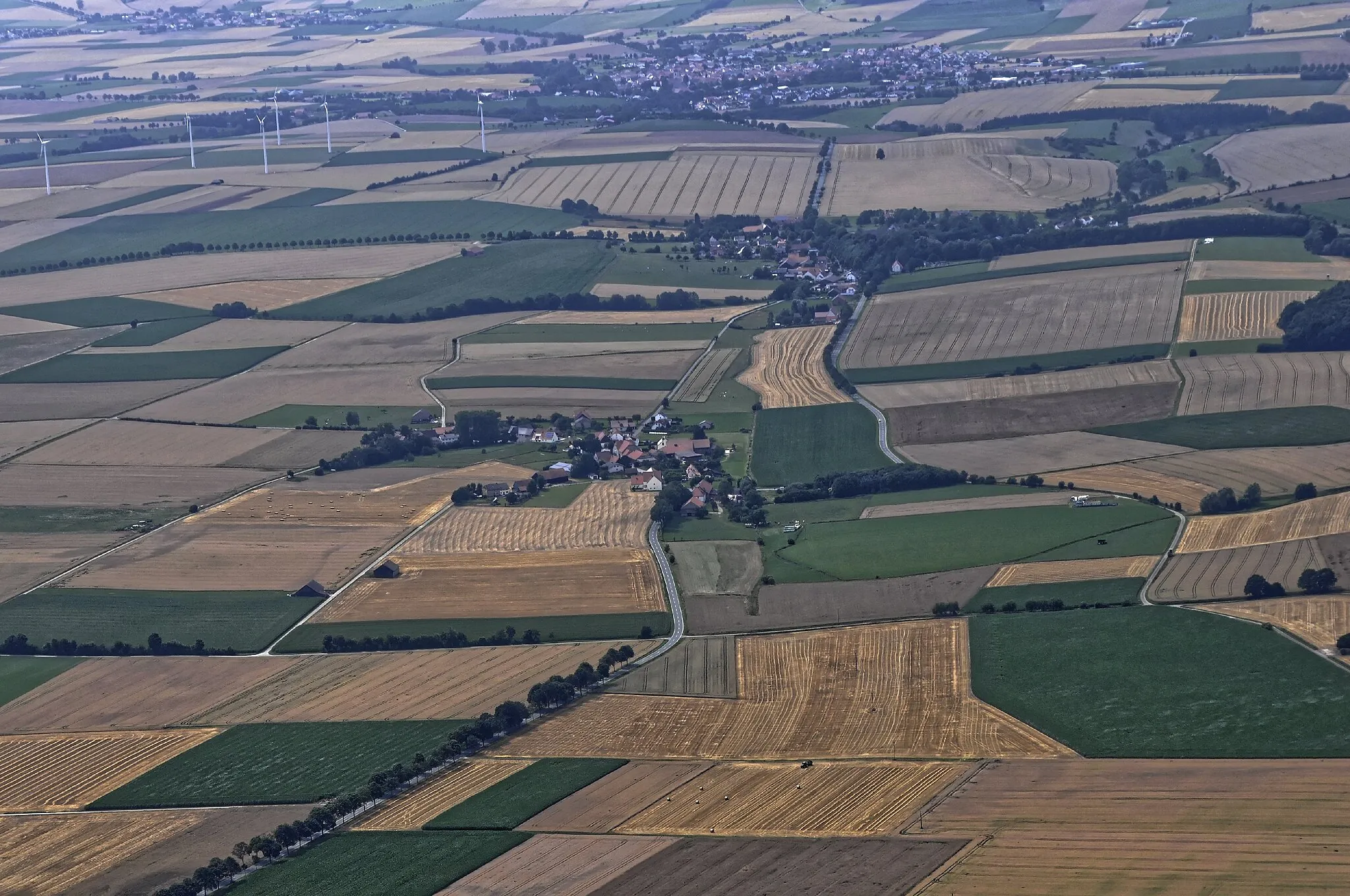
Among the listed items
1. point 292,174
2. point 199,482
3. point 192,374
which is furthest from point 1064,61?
point 199,482

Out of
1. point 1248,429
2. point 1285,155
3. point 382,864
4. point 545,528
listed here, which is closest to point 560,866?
point 382,864

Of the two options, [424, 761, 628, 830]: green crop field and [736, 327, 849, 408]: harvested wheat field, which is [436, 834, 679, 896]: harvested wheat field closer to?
[424, 761, 628, 830]: green crop field

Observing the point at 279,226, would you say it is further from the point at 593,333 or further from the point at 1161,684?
the point at 1161,684

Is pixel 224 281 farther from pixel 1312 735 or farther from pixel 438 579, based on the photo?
pixel 1312 735

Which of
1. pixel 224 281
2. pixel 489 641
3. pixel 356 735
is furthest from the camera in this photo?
pixel 224 281

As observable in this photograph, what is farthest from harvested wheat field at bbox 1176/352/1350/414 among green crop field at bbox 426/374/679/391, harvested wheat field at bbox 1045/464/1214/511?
green crop field at bbox 426/374/679/391

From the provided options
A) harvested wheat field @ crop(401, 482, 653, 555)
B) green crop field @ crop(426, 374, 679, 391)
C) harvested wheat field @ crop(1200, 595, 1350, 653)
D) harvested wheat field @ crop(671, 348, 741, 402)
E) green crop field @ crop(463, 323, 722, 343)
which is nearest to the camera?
harvested wheat field @ crop(1200, 595, 1350, 653)
